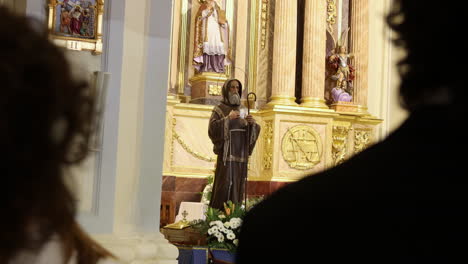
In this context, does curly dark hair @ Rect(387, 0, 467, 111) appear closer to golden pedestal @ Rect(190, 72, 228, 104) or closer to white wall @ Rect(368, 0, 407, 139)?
golden pedestal @ Rect(190, 72, 228, 104)

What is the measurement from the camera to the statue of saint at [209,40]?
13742 mm

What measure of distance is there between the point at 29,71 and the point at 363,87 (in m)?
14.0

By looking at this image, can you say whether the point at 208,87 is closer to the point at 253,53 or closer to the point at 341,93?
the point at 253,53

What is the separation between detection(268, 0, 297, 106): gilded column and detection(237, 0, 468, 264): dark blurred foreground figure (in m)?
Answer: 12.9

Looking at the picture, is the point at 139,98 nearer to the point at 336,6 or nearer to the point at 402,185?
the point at 402,185

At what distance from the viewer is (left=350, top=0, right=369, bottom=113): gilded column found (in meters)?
14.8

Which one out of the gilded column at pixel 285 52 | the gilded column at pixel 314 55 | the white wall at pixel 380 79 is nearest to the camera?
the gilded column at pixel 285 52

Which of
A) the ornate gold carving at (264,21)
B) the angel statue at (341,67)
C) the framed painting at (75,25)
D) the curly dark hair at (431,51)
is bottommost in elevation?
the curly dark hair at (431,51)

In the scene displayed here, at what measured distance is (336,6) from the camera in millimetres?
15070

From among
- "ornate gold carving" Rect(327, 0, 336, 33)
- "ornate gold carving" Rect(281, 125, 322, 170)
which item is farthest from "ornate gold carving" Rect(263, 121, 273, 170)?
"ornate gold carving" Rect(327, 0, 336, 33)

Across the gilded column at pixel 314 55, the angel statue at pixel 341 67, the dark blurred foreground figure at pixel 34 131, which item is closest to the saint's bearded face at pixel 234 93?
the gilded column at pixel 314 55

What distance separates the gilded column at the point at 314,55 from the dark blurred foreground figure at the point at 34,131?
42.7 ft

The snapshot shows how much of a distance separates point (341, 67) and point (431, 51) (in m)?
13.7

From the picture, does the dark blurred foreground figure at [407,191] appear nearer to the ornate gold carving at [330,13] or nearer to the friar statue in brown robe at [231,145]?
the friar statue in brown robe at [231,145]
